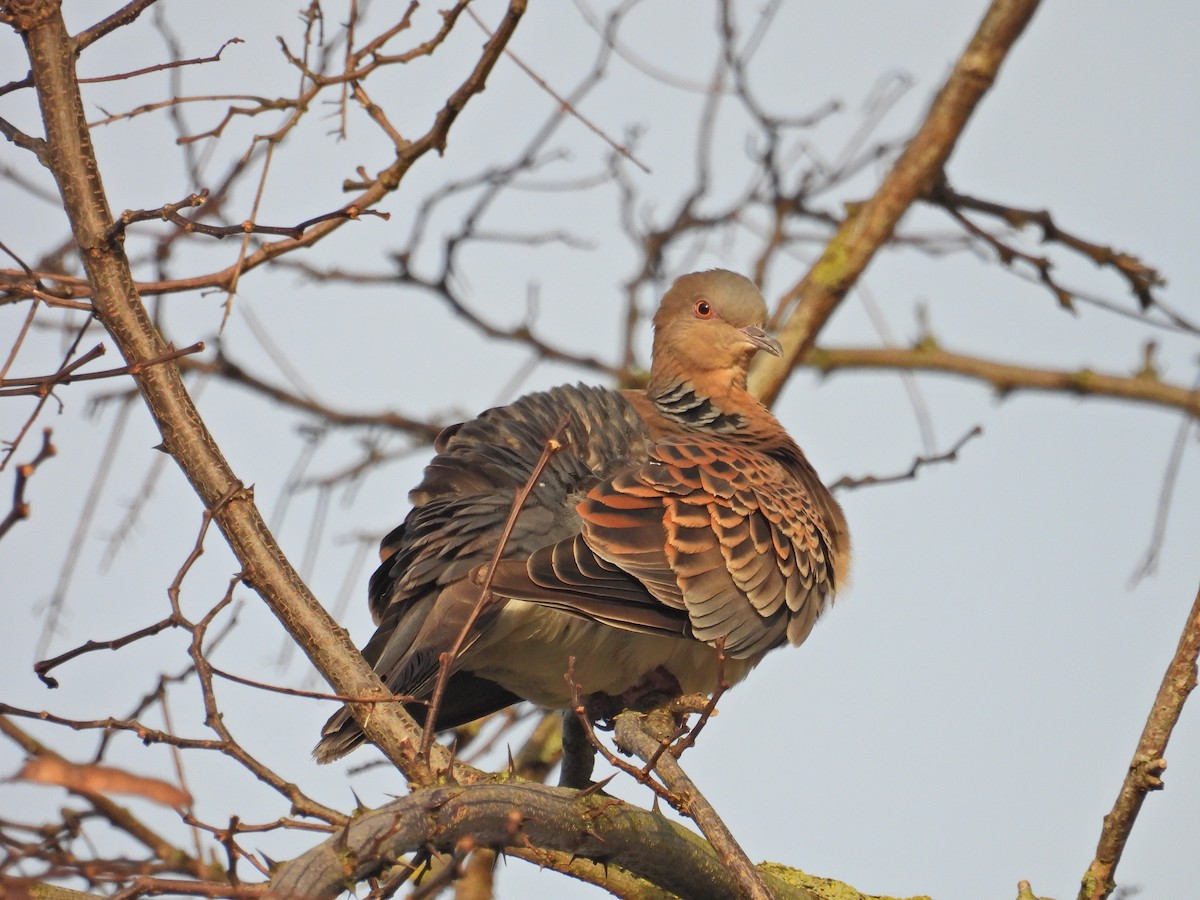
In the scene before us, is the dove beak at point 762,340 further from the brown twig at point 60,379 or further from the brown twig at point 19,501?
the brown twig at point 19,501

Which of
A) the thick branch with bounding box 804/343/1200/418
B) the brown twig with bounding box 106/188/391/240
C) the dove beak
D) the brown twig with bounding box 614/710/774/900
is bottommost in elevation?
the brown twig with bounding box 614/710/774/900

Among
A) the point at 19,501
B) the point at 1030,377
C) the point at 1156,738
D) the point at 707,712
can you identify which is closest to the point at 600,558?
the point at 707,712

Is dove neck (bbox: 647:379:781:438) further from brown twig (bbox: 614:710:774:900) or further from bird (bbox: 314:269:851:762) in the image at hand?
brown twig (bbox: 614:710:774:900)

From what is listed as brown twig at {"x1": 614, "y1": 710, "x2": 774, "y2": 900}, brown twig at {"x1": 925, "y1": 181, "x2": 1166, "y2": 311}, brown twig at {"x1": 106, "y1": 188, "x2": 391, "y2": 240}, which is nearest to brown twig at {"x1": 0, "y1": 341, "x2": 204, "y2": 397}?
brown twig at {"x1": 106, "y1": 188, "x2": 391, "y2": 240}

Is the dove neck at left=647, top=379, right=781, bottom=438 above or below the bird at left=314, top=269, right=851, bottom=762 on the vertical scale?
above

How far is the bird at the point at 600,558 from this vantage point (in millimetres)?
3641

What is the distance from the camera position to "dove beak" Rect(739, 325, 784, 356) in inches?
201

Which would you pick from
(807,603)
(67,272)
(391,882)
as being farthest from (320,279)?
(391,882)

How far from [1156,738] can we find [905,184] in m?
3.64

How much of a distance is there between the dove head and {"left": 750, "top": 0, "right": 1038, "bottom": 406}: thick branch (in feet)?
0.92

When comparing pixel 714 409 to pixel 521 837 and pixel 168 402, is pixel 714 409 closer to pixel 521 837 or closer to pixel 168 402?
pixel 168 402

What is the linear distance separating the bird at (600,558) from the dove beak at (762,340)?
0.04 feet

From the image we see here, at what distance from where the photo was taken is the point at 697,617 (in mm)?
4027

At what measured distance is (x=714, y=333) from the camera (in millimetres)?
5312
